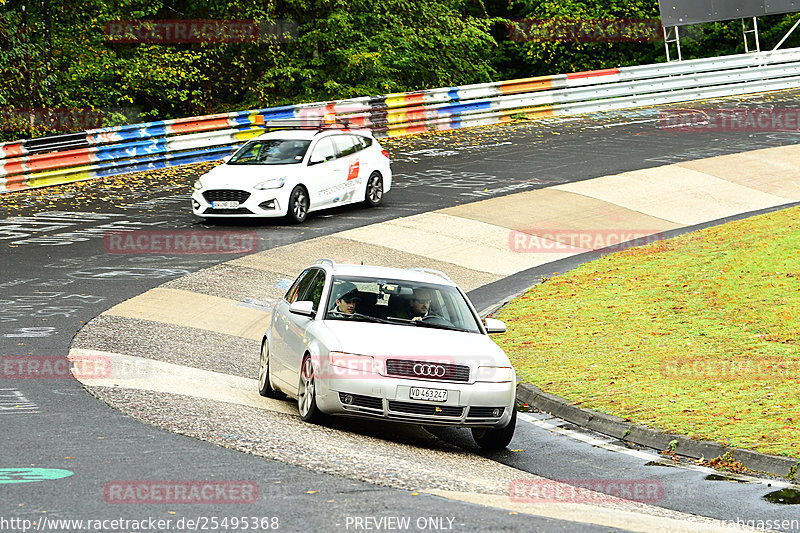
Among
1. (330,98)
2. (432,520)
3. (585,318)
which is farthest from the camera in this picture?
(330,98)

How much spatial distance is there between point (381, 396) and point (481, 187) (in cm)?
1664

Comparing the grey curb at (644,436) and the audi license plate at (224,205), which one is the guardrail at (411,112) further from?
the grey curb at (644,436)

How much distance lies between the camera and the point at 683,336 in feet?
47.5

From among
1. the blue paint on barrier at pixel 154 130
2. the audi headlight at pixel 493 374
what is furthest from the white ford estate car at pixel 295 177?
the audi headlight at pixel 493 374

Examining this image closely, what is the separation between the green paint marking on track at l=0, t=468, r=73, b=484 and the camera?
7.78 meters

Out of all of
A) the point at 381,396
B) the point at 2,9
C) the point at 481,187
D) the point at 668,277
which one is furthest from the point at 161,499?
the point at 2,9

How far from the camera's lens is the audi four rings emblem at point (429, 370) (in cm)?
1007

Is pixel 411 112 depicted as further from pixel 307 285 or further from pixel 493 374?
pixel 493 374

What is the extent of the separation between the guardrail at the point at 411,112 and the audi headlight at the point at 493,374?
1767 centimetres

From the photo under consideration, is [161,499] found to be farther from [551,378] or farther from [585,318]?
[585,318]

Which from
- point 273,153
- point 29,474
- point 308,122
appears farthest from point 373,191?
point 29,474

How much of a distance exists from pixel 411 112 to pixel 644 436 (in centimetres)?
2313

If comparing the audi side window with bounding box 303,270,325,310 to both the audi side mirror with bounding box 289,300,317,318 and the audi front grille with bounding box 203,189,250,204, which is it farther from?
the audi front grille with bounding box 203,189,250,204

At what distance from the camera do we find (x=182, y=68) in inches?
1319
